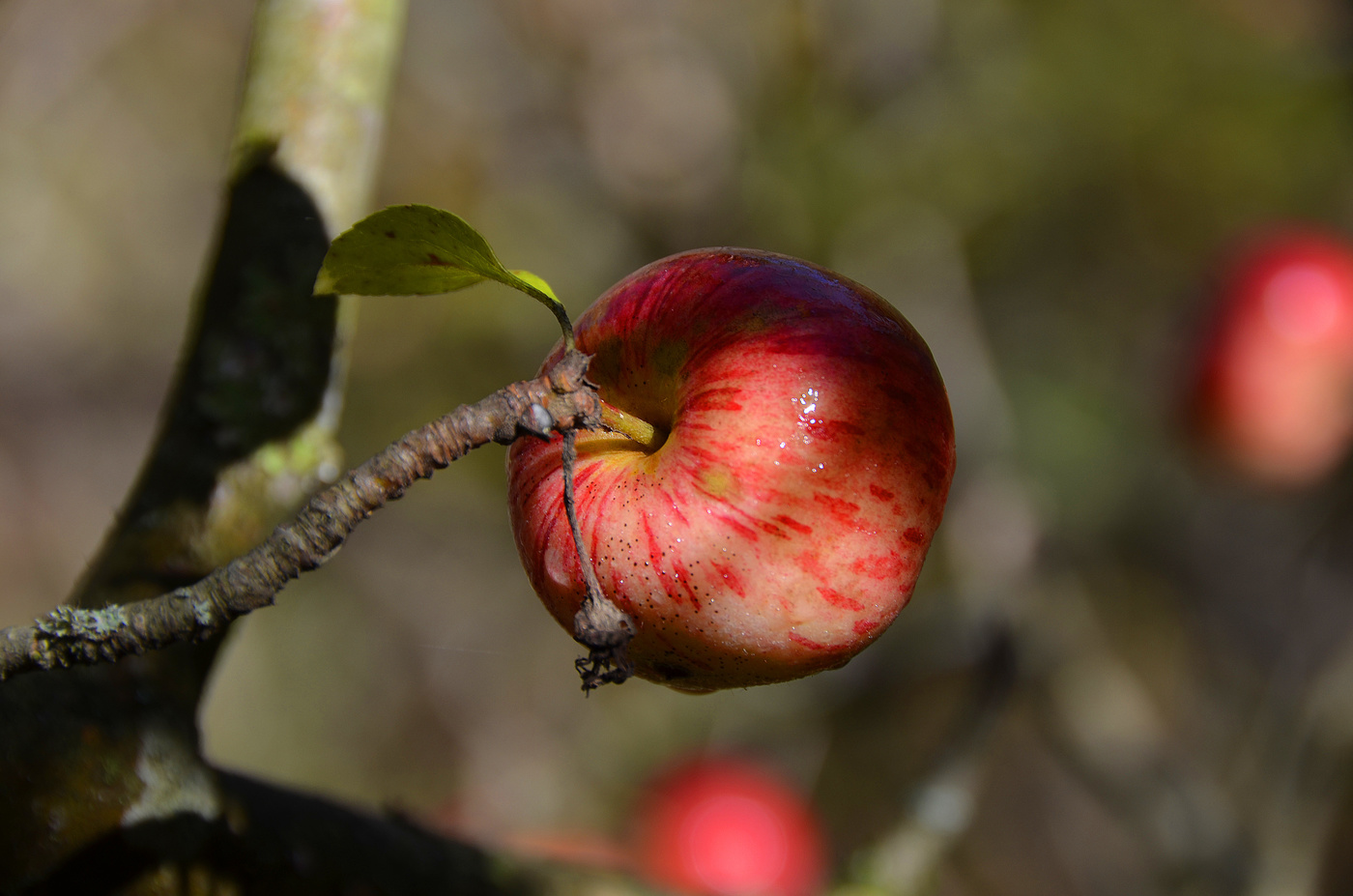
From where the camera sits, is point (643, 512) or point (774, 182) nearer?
point (643, 512)

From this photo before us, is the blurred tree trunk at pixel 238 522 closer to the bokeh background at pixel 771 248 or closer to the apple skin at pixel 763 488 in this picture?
the apple skin at pixel 763 488

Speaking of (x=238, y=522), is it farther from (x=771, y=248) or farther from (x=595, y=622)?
(x=771, y=248)

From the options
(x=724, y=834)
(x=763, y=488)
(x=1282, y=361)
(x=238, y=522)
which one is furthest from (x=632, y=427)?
(x=1282, y=361)

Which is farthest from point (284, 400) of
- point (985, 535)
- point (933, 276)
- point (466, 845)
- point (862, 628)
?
point (933, 276)

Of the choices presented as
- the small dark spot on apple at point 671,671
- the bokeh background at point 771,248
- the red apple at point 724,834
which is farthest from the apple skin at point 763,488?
the red apple at point 724,834

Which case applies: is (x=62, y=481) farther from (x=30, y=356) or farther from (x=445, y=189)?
(x=445, y=189)

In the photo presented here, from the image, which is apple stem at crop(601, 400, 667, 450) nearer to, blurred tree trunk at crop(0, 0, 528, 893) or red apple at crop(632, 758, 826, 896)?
blurred tree trunk at crop(0, 0, 528, 893)
